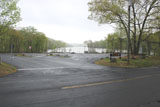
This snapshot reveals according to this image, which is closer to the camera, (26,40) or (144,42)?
(144,42)

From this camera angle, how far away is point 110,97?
405 centimetres

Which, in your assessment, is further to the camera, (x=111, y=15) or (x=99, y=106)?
(x=111, y=15)

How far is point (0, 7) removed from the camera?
31.4 ft

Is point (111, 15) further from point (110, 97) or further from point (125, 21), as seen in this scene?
point (110, 97)

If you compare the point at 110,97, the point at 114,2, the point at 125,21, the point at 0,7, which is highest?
the point at 114,2

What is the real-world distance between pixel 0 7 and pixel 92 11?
14.2 meters

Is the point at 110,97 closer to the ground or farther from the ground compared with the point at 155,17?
closer to the ground

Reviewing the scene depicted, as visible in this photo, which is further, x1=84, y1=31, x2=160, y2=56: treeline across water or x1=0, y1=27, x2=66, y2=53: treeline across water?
x1=0, y1=27, x2=66, y2=53: treeline across water

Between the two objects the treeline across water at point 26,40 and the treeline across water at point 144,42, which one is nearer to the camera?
the treeline across water at point 144,42

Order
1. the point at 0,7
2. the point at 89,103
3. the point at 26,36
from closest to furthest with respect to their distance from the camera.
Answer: the point at 89,103, the point at 0,7, the point at 26,36

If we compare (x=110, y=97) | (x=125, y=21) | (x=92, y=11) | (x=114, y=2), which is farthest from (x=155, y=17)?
(x=110, y=97)

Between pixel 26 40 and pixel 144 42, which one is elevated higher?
pixel 26 40

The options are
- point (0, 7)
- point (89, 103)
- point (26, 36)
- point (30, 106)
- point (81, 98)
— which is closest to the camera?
point (30, 106)

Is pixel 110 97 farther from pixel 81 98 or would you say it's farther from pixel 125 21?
pixel 125 21
